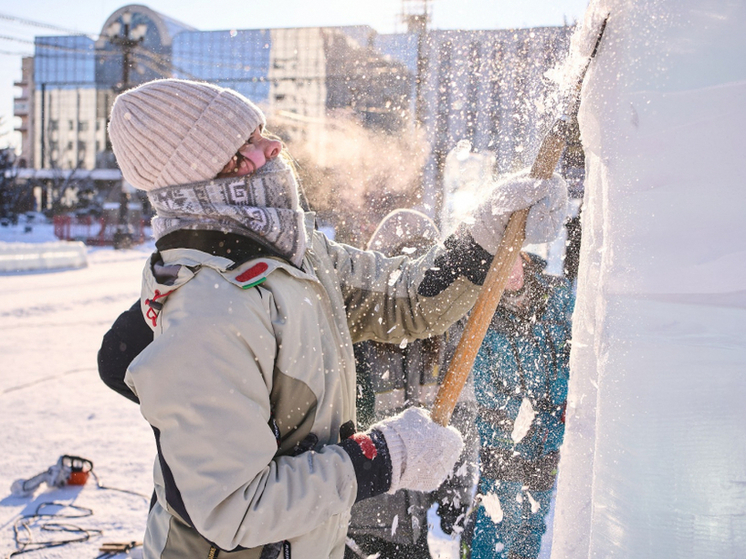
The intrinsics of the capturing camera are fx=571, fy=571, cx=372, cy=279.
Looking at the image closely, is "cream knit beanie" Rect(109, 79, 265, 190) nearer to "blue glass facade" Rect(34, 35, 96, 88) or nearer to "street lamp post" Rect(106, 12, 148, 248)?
"street lamp post" Rect(106, 12, 148, 248)

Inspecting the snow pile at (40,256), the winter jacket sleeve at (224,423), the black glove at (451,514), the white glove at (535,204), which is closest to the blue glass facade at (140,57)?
the snow pile at (40,256)

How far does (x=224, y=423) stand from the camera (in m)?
0.94

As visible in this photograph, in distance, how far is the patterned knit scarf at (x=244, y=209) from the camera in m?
1.12

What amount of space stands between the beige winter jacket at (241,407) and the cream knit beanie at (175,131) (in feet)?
0.58

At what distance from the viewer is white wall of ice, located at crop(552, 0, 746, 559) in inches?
31.9

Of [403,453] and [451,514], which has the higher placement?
[403,453]

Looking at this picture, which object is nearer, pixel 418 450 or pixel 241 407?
Result: pixel 241 407

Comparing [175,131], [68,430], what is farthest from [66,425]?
[175,131]

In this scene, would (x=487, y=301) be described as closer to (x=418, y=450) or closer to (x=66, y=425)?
(x=418, y=450)

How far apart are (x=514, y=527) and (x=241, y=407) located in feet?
4.96

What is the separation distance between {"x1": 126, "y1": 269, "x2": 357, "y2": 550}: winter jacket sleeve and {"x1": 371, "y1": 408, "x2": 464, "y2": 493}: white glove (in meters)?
0.13

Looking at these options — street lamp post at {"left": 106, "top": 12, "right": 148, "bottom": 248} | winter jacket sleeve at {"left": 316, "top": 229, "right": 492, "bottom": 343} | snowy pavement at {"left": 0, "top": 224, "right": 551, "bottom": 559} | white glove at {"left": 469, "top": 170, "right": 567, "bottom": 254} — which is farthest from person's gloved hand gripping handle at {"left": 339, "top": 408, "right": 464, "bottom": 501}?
street lamp post at {"left": 106, "top": 12, "right": 148, "bottom": 248}

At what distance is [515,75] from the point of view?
2260mm

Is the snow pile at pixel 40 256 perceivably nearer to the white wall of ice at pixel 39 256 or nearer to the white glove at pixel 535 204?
the white wall of ice at pixel 39 256
